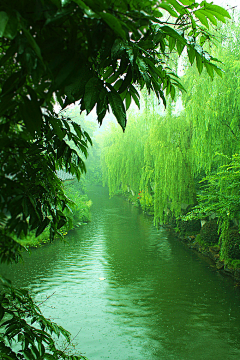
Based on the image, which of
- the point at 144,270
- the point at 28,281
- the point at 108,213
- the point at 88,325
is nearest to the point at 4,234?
the point at 88,325

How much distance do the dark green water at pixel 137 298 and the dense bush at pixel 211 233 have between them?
65cm

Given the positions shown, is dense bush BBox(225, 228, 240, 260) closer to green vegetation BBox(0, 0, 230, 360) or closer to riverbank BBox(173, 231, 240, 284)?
riverbank BBox(173, 231, 240, 284)

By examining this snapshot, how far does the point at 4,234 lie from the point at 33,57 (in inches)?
16.8

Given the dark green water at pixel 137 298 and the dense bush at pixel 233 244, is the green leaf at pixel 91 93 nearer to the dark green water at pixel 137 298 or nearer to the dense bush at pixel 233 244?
the dark green water at pixel 137 298

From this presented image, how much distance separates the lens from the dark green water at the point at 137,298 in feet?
15.1

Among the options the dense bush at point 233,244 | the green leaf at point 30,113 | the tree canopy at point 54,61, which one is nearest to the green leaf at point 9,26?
the tree canopy at point 54,61

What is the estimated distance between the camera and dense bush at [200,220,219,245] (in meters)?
8.65

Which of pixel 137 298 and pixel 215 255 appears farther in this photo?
pixel 215 255

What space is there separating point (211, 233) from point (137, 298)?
3.59 meters

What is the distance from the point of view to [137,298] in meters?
6.28

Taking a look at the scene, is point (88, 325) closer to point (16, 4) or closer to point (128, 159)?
point (16, 4)

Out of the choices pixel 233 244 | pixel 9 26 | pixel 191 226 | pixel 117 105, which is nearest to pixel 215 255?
pixel 233 244

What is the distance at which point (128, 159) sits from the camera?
15.8 metres

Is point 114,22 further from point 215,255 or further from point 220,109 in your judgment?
point 215,255
